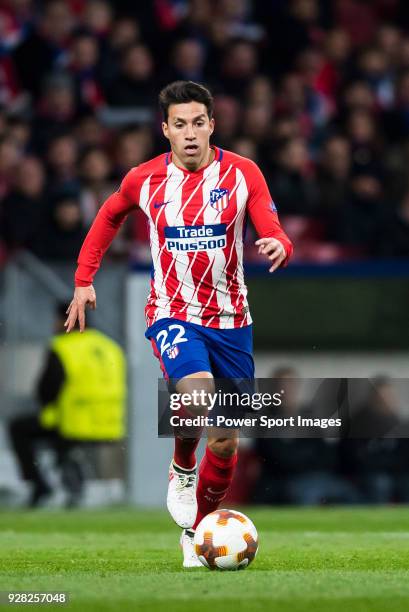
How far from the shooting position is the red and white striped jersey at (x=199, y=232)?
643 cm

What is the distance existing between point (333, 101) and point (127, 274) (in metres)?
3.97

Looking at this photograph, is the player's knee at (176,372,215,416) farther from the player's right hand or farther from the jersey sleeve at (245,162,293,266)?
the jersey sleeve at (245,162,293,266)

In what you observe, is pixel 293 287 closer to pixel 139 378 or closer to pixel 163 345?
pixel 139 378

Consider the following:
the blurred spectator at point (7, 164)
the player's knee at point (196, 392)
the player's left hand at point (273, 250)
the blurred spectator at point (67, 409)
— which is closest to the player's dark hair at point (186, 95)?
the player's left hand at point (273, 250)

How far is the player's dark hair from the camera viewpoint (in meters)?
6.39

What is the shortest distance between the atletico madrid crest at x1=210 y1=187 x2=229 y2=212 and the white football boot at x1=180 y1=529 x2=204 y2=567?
146cm

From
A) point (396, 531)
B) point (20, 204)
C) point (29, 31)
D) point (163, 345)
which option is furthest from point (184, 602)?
point (29, 31)

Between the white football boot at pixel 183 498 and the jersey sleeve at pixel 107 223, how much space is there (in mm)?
991

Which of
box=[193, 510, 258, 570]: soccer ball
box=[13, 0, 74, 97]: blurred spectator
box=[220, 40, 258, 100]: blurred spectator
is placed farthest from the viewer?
box=[220, 40, 258, 100]: blurred spectator

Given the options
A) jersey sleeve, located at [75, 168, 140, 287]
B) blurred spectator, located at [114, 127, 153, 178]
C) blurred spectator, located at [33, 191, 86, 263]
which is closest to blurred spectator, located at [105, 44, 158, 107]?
blurred spectator, located at [114, 127, 153, 178]

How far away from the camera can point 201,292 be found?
6.48 m

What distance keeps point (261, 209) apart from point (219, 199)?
215 mm

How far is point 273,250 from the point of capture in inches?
230

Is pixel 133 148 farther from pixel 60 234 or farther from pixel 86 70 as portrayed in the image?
pixel 86 70
